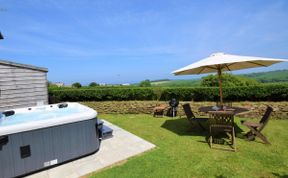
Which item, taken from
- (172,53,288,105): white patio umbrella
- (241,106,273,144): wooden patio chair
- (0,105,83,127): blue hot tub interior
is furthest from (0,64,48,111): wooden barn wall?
(241,106,273,144): wooden patio chair

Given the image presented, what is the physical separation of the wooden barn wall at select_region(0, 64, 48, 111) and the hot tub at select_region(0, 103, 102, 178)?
12.6 ft

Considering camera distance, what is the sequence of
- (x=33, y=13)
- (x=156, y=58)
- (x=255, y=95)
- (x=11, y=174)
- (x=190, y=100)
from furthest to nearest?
(x=156, y=58)
(x=190, y=100)
(x=33, y=13)
(x=255, y=95)
(x=11, y=174)

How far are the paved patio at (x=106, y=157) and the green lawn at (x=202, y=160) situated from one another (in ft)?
0.89

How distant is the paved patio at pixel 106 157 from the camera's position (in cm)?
329

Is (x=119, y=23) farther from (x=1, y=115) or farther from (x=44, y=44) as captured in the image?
(x=1, y=115)

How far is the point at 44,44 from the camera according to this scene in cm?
1216

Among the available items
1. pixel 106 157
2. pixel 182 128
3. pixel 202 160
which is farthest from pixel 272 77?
pixel 106 157

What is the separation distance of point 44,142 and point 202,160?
365 cm

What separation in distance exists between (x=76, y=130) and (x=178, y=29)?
10.6 m

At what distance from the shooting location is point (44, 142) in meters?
3.41

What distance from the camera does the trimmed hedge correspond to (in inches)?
283

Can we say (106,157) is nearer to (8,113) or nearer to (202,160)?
(202,160)

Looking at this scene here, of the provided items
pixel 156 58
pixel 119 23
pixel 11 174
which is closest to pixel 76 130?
pixel 11 174

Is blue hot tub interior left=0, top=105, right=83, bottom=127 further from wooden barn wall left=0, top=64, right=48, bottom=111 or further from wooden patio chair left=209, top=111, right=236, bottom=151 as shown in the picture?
wooden patio chair left=209, top=111, right=236, bottom=151
